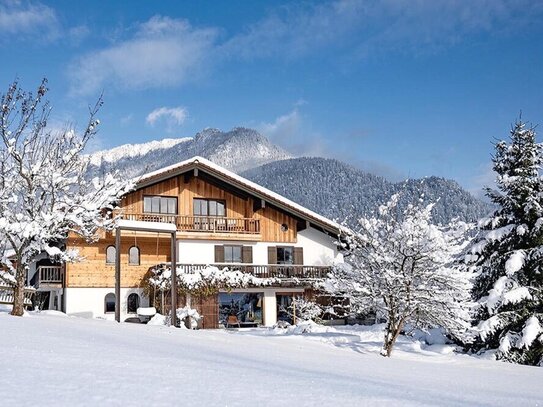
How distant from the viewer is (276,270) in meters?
31.6

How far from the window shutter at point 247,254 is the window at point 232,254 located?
7.1 inches

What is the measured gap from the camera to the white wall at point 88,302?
93.0ft

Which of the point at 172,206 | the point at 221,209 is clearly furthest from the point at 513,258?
the point at 172,206

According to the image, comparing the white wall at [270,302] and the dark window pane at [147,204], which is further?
the white wall at [270,302]

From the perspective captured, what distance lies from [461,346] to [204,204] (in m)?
16.7

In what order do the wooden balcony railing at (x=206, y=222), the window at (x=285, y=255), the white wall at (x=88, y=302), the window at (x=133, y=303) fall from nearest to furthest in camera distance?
the white wall at (x=88, y=302) → the window at (x=133, y=303) → the wooden balcony railing at (x=206, y=222) → the window at (x=285, y=255)

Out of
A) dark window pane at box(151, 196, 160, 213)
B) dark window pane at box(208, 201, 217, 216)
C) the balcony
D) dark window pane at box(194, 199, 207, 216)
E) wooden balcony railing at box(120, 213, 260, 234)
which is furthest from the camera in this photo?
dark window pane at box(208, 201, 217, 216)

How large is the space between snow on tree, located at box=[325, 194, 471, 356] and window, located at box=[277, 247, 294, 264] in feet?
44.8

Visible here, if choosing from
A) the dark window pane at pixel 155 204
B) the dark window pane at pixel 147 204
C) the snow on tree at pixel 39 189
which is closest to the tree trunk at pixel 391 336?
the snow on tree at pixel 39 189

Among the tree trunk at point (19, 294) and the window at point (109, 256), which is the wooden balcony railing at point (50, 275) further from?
the tree trunk at point (19, 294)

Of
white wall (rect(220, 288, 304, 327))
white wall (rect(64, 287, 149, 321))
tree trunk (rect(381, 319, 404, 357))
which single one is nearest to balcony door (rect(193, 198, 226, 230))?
white wall (rect(220, 288, 304, 327))

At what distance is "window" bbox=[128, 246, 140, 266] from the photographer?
98.4 ft

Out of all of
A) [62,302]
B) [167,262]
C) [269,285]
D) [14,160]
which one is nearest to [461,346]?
[269,285]

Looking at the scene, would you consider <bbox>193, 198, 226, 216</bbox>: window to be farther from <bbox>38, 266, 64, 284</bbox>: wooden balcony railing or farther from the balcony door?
<bbox>38, 266, 64, 284</bbox>: wooden balcony railing
